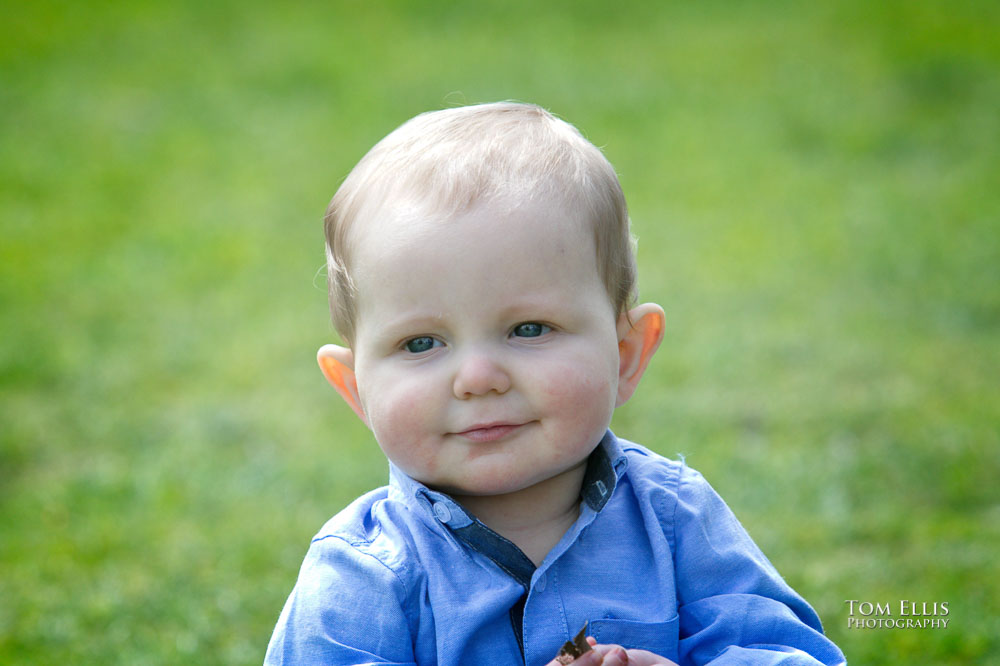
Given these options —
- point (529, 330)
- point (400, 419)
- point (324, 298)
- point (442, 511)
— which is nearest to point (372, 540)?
point (442, 511)

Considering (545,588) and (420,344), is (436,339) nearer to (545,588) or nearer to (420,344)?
(420,344)

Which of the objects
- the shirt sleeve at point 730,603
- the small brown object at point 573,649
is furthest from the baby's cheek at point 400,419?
the shirt sleeve at point 730,603

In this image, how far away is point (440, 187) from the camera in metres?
1.98

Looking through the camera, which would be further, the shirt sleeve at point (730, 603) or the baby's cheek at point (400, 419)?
the shirt sleeve at point (730, 603)

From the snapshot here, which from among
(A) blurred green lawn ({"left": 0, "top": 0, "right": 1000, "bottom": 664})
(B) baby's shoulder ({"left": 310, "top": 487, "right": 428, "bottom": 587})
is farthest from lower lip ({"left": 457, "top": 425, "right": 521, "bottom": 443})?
(A) blurred green lawn ({"left": 0, "top": 0, "right": 1000, "bottom": 664})

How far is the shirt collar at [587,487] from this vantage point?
205cm

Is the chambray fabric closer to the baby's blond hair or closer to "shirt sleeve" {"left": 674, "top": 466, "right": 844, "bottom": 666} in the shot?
"shirt sleeve" {"left": 674, "top": 466, "right": 844, "bottom": 666}

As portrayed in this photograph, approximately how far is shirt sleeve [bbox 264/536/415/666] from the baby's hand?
278mm

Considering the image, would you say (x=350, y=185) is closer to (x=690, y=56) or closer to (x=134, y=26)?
(x=690, y=56)

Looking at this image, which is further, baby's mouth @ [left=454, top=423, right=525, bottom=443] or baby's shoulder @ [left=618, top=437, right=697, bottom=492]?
baby's shoulder @ [left=618, top=437, right=697, bottom=492]

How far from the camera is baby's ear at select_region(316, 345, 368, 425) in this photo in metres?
2.23

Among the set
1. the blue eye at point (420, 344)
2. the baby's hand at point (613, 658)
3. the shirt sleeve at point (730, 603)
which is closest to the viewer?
the baby's hand at point (613, 658)

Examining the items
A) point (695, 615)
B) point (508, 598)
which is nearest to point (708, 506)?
point (695, 615)

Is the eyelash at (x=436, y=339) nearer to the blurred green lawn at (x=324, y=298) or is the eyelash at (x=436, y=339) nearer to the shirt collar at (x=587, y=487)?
the shirt collar at (x=587, y=487)
